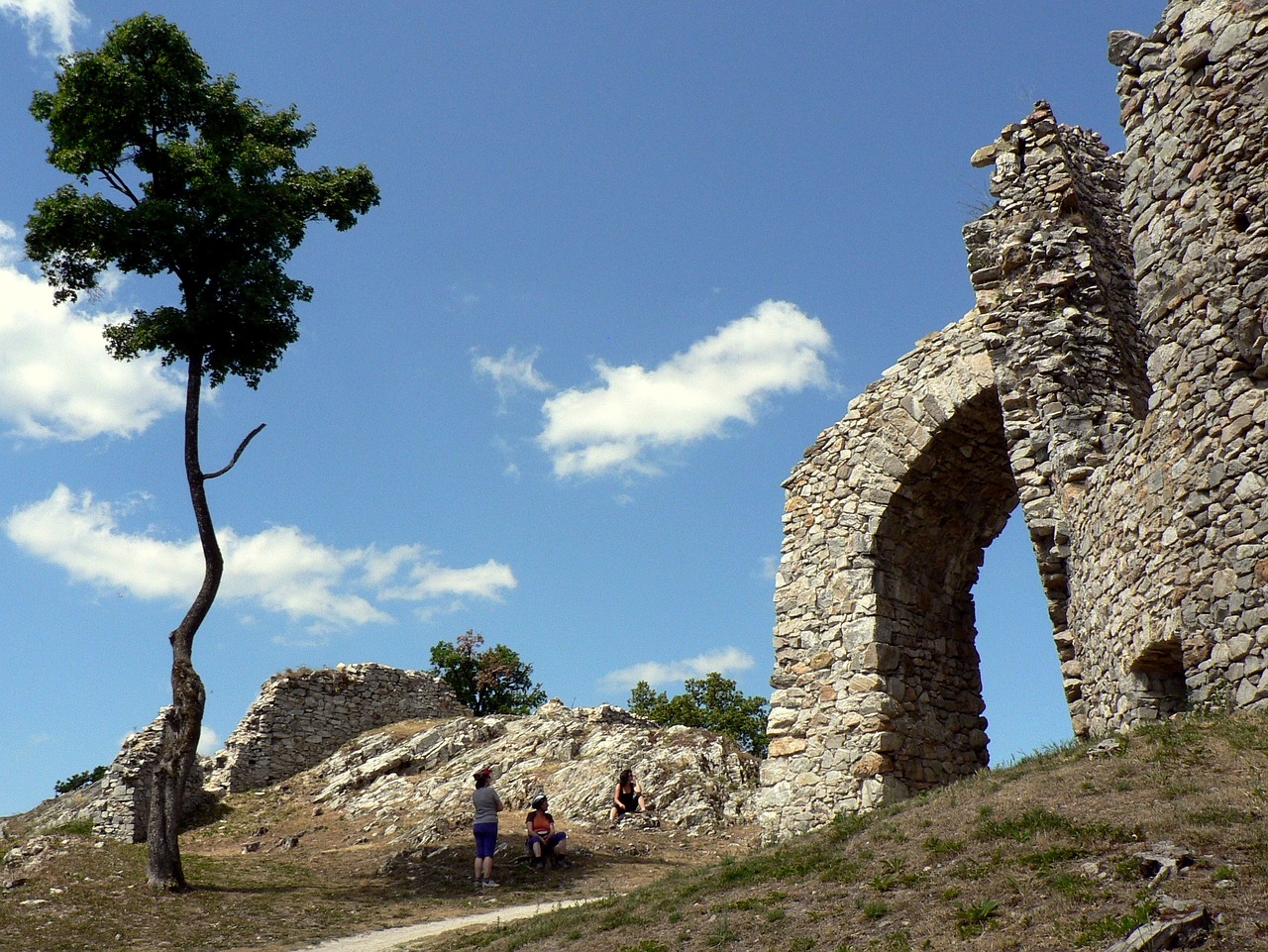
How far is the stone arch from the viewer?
13000 mm

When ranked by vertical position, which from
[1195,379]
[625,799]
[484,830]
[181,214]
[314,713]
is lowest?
[484,830]

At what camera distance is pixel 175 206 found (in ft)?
53.0

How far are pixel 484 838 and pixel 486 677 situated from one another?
82.5 ft

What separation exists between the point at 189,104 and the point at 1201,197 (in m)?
14.4

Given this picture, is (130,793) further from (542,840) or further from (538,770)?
(542,840)

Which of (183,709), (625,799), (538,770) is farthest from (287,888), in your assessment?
(538,770)

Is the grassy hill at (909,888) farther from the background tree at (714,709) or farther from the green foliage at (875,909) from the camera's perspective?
the background tree at (714,709)

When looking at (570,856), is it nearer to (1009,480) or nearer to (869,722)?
(869,722)

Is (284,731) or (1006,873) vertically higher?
(284,731)

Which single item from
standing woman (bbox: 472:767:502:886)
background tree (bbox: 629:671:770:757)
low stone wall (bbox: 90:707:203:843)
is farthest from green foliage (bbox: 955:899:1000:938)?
background tree (bbox: 629:671:770:757)

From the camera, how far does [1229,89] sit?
332 inches

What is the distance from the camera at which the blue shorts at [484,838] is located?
12.9 m

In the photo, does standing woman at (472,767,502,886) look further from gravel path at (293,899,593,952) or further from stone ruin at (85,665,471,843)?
stone ruin at (85,665,471,843)

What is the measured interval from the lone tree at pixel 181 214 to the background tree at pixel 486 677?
73.6ft
